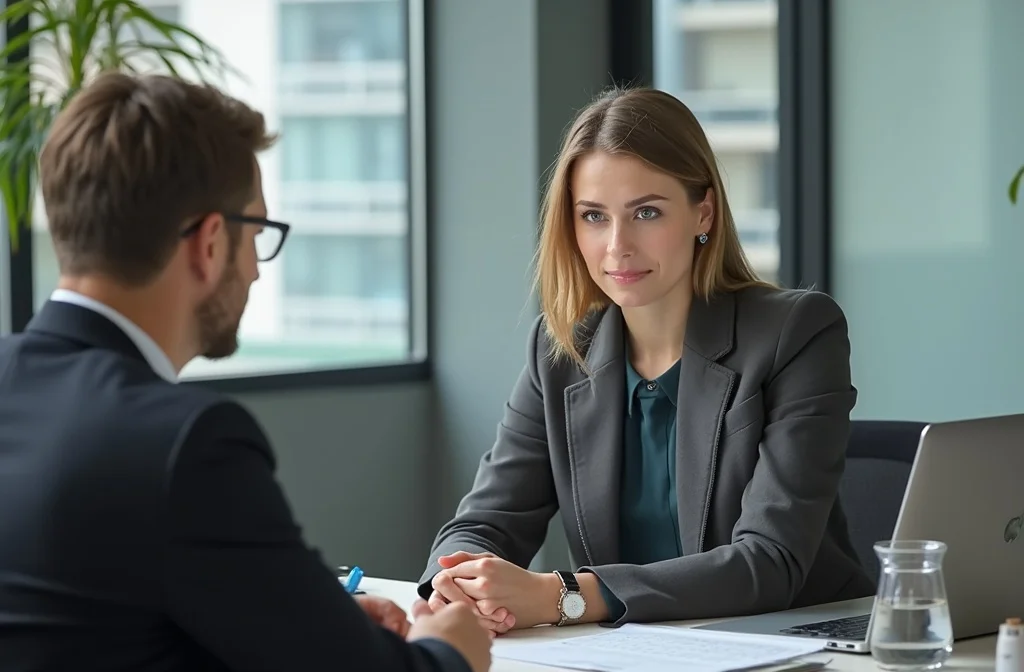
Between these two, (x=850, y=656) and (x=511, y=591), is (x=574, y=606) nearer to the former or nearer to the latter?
(x=511, y=591)

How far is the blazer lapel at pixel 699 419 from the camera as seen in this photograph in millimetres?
2184

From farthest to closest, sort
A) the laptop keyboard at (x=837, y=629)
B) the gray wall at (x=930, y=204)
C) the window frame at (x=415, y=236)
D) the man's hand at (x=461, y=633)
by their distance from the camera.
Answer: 1. the window frame at (x=415, y=236)
2. the gray wall at (x=930, y=204)
3. the laptop keyboard at (x=837, y=629)
4. the man's hand at (x=461, y=633)

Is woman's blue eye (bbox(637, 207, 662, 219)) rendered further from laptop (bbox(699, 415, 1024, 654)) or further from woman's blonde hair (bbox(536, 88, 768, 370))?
laptop (bbox(699, 415, 1024, 654))

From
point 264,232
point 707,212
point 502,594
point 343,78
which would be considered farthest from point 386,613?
point 343,78

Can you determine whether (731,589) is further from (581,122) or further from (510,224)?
(510,224)

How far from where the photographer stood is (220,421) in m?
1.15

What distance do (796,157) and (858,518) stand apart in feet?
6.60

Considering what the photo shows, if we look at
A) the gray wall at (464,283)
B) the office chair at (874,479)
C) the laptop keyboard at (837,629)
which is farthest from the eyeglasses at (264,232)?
the gray wall at (464,283)

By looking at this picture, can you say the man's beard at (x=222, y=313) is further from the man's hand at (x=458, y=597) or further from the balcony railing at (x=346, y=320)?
the balcony railing at (x=346, y=320)

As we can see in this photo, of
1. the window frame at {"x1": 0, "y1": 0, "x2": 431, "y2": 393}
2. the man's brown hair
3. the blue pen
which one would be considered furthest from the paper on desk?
the window frame at {"x1": 0, "y1": 0, "x2": 431, "y2": 393}

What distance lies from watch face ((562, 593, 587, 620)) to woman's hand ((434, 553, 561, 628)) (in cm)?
1

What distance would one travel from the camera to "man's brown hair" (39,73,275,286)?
1.26m

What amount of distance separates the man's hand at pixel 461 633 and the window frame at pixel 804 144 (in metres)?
2.89

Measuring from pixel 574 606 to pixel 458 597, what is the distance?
0.50 ft
